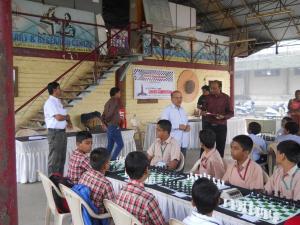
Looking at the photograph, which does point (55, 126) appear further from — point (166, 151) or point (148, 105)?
point (148, 105)

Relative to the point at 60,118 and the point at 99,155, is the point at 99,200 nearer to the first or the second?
the point at 99,155

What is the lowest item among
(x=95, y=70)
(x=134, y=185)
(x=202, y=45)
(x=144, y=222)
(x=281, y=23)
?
(x=144, y=222)

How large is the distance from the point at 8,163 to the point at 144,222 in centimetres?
89

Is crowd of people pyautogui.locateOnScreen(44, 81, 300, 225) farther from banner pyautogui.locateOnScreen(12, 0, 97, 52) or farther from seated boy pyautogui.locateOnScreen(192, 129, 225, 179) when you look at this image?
banner pyautogui.locateOnScreen(12, 0, 97, 52)

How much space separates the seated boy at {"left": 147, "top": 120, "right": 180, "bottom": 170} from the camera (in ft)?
12.8

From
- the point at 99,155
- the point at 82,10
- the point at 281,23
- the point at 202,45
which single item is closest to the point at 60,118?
the point at 99,155

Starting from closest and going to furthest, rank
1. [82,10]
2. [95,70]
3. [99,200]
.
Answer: [99,200] → [95,70] → [82,10]

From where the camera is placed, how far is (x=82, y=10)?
8.80 m

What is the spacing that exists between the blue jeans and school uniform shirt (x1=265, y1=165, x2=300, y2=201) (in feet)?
12.9

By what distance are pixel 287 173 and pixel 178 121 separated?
265 centimetres

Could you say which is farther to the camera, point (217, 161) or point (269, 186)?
point (217, 161)

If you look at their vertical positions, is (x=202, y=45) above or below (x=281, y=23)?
below

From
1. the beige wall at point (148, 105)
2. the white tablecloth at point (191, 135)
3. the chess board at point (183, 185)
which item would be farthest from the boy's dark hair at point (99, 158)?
the beige wall at point (148, 105)

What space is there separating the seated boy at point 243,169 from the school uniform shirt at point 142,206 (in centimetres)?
107
